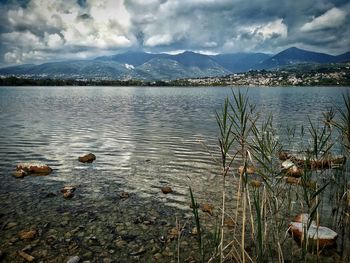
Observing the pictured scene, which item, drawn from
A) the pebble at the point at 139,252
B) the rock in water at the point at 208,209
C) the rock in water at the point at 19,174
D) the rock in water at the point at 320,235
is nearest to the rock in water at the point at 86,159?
the rock in water at the point at 19,174

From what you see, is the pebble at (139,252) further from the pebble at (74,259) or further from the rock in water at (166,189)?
the rock in water at (166,189)

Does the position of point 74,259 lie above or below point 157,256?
above

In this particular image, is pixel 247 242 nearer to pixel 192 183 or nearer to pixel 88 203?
pixel 192 183

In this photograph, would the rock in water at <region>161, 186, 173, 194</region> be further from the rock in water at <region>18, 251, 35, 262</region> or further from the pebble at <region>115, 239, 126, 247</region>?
the rock in water at <region>18, 251, 35, 262</region>

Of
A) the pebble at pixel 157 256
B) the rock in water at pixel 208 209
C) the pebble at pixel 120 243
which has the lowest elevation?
the pebble at pixel 157 256

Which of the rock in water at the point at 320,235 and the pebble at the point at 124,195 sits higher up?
the rock in water at the point at 320,235

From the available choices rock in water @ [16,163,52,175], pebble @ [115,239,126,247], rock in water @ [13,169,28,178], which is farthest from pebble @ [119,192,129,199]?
rock in water @ [13,169,28,178]

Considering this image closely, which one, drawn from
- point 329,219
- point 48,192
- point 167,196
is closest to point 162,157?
point 167,196

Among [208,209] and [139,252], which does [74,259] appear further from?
[208,209]

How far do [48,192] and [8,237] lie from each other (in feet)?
15.0

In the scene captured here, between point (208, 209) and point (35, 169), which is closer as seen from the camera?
point (208, 209)

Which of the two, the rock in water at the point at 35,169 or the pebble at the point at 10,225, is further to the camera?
the rock in water at the point at 35,169

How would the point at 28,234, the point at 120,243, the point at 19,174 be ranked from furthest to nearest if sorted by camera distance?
the point at 19,174 < the point at 28,234 < the point at 120,243

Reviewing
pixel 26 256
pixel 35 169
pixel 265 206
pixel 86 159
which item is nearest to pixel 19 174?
pixel 35 169
